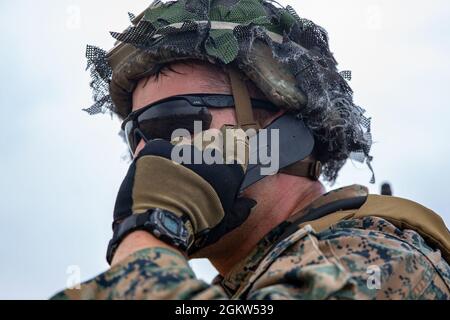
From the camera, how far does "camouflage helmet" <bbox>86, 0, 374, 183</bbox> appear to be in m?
4.18

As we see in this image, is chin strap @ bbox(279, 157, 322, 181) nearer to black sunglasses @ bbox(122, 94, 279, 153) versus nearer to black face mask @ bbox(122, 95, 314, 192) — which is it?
black face mask @ bbox(122, 95, 314, 192)

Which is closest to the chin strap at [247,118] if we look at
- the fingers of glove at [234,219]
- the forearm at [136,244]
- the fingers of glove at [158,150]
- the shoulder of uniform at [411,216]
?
the fingers of glove at [234,219]

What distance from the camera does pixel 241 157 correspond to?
137 inches

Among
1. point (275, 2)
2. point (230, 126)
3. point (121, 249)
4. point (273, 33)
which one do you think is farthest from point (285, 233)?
point (275, 2)

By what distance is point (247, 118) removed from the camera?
4.07m

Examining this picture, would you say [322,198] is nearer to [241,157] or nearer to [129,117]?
[241,157]

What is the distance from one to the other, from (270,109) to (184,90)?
1.60 ft

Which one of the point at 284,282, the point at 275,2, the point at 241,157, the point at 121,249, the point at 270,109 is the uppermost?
the point at 275,2

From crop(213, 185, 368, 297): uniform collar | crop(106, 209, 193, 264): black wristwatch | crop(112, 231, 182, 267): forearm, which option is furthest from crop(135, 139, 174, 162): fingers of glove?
crop(213, 185, 368, 297): uniform collar

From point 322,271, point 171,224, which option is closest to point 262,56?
point 171,224

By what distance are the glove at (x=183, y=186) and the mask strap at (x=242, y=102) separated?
67cm

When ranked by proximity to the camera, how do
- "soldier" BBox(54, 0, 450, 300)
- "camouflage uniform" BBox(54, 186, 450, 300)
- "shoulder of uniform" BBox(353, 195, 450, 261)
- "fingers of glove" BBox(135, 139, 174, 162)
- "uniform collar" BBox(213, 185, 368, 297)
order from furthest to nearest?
1. "uniform collar" BBox(213, 185, 368, 297)
2. "shoulder of uniform" BBox(353, 195, 450, 261)
3. "fingers of glove" BBox(135, 139, 174, 162)
4. "soldier" BBox(54, 0, 450, 300)
5. "camouflage uniform" BBox(54, 186, 450, 300)

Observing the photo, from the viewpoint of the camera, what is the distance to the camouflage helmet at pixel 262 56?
418 centimetres

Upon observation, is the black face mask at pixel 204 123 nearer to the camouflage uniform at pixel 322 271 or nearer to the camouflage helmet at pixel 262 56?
the camouflage helmet at pixel 262 56
